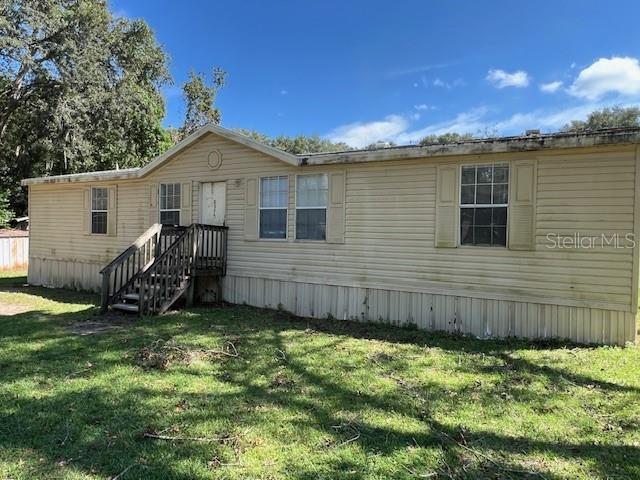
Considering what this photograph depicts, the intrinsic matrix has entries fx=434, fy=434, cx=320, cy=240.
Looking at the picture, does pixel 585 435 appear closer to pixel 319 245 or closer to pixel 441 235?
Answer: pixel 441 235

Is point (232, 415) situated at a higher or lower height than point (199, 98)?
lower

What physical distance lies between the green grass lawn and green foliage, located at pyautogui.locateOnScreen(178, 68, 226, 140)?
1084 inches

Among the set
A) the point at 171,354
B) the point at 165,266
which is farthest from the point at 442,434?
the point at 165,266

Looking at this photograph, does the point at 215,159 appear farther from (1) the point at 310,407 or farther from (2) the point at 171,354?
(1) the point at 310,407

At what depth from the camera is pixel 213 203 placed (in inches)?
392

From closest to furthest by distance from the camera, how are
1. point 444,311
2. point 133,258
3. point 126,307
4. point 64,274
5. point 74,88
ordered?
point 444,311
point 126,307
point 133,258
point 64,274
point 74,88

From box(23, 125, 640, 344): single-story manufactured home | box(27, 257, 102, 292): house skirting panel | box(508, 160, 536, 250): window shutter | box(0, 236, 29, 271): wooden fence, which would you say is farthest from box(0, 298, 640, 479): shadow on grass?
box(0, 236, 29, 271): wooden fence

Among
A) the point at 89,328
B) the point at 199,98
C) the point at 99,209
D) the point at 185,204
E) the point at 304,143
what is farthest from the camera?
the point at 304,143

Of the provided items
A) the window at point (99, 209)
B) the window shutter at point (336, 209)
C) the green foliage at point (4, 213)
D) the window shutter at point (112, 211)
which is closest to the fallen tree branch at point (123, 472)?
the window shutter at point (336, 209)

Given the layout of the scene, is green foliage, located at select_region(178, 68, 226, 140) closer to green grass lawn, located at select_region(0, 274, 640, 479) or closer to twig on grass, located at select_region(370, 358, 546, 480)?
green grass lawn, located at select_region(0, 274, 640, 479)

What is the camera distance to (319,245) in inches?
338

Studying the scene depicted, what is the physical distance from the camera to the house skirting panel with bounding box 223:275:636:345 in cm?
633

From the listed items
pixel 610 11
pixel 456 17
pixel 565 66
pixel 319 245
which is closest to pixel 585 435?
pixel 319 245

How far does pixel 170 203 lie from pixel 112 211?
209 centimetres
